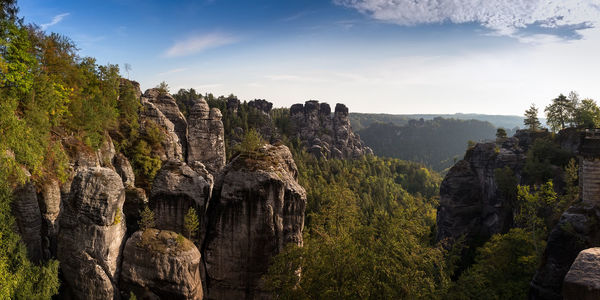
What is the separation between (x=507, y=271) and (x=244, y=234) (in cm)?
2445

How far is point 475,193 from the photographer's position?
5466 cm

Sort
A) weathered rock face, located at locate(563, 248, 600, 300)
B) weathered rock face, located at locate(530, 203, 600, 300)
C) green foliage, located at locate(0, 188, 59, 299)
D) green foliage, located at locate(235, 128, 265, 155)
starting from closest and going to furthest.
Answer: weathered rock face, located at locate(563, 248, 600, 300) → green foliage, located at locate(0, 188, 59, 299) → weathered rock face, located at locate(530, 203, 600, 300) → green foliage, located at locate(235, 128, 265, 155)

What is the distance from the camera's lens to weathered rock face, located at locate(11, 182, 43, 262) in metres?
18.3

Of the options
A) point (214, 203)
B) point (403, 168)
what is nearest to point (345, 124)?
point (403, 168)

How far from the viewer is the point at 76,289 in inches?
687

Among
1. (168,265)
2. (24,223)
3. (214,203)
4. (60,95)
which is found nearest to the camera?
(168,265)

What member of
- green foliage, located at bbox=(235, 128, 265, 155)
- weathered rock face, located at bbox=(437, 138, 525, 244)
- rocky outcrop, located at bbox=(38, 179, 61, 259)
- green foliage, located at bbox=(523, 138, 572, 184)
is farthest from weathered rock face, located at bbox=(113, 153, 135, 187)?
weathered rock face, located at bbox=(437, 138, 525, 244)

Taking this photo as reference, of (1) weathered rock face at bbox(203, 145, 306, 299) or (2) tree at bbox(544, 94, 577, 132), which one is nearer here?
(1) weathered rock face at bbox(203, 145, 306, 299)

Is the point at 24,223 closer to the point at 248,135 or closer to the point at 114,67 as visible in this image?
the point at 248,135

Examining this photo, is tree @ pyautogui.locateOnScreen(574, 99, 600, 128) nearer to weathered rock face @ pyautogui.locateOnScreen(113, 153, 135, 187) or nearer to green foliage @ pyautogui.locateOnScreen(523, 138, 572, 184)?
green foliage @ pyautogui.locateOnScreen(523, 138, 572, 184)

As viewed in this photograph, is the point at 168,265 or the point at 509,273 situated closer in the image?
the point at 168,265

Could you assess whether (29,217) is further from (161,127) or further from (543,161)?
(543,161)

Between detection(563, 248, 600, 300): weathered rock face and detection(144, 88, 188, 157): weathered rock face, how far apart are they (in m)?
44.6

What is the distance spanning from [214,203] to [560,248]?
2304 cm
